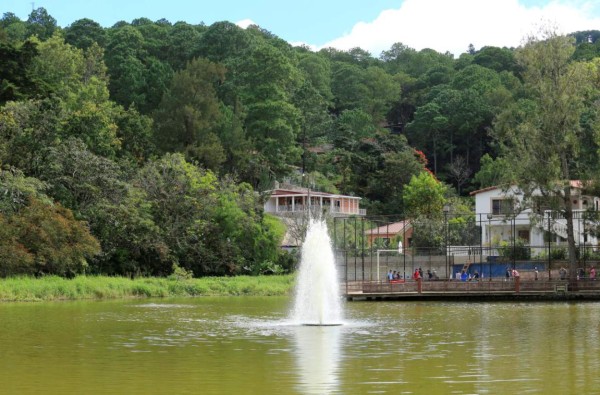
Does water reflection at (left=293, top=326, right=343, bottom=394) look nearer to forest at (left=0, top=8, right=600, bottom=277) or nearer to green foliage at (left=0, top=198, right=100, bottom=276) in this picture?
green foliage at (left=0, top=198, right=100, bottom=276)

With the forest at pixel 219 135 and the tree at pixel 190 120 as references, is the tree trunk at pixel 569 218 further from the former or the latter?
the tree at pixel 190 120

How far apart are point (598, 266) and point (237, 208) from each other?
23.8 metres

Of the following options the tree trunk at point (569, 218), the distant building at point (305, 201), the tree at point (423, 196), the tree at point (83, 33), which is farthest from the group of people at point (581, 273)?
the tree at point (83, 33)

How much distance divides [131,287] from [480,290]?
18711 mm

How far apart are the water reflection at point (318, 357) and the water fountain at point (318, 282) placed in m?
2.14

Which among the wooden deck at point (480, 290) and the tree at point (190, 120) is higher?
the tree at point (190, 120)

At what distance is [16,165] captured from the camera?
57.9m

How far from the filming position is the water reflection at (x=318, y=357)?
60.5 feet

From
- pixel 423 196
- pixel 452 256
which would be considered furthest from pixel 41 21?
pixel 452 256

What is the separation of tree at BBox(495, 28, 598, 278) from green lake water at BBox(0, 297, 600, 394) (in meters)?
15.1

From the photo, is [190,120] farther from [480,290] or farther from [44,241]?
[480,290]

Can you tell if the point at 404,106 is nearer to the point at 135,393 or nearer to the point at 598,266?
the point at 598,266

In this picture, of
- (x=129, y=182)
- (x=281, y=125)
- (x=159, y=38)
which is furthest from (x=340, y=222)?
(x=159, y=38)

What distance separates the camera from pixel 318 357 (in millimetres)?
22812
